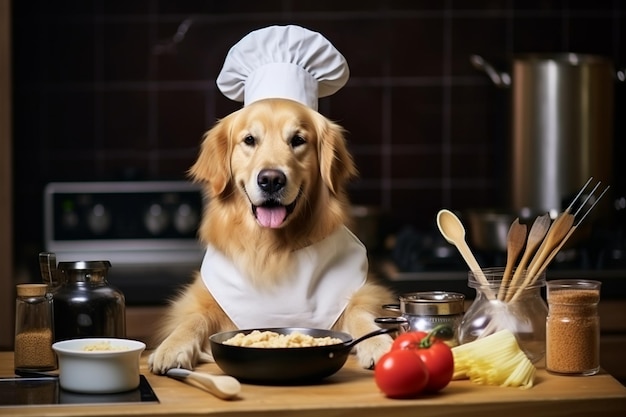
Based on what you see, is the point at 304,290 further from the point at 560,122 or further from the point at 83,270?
the point at 560,122

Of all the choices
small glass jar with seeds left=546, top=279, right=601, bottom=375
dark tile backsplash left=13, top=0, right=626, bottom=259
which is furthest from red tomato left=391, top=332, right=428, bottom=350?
dark tile backsplash left=13, top=0, right=626, bottom=259

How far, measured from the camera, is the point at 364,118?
3.44m

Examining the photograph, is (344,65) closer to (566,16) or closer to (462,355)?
(462,355)

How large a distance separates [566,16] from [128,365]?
7.80ft

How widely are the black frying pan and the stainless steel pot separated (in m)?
1.69

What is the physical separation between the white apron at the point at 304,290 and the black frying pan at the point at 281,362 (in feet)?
0.82

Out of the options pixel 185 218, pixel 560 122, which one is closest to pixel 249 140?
pixel 185 218

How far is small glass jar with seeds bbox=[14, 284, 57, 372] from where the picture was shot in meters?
1.66

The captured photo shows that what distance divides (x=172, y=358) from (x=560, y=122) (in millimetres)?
1847

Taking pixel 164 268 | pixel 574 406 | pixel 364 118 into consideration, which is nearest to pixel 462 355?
pixel 574 406

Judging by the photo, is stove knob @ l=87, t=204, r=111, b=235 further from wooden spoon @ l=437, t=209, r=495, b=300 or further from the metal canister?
wooden spoon @ l=437, t=209, r=495, b=300

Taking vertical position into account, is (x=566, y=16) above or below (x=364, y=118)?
above

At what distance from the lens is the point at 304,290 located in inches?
72.2

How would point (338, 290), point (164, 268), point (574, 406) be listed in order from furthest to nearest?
point (164, 268)
point (338, 290)
point (574, 406)
